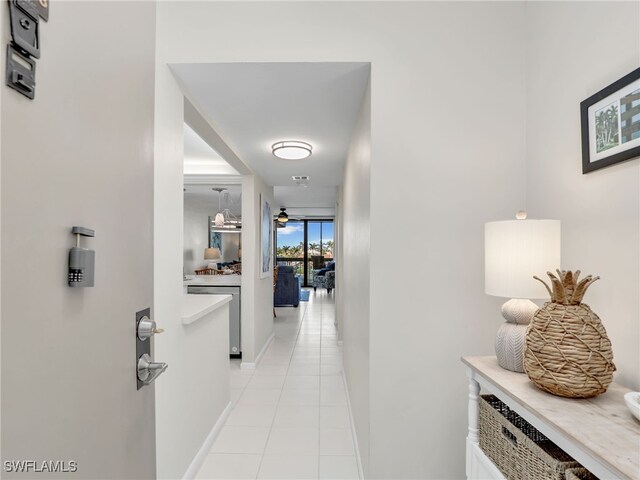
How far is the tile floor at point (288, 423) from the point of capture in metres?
2.19

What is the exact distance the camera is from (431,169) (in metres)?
1.77

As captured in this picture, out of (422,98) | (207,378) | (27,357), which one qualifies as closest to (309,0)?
(422,98)

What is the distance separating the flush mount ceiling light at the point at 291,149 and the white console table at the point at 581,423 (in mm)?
2305

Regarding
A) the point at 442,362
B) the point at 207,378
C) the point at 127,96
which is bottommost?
the point at 207,378

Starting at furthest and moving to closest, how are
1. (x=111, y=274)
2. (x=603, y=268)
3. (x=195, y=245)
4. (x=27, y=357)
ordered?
1. (x=195, y=245)
2. (x=603, y=268)
3. (x=111, y=274)
4. (x=27, y=357)

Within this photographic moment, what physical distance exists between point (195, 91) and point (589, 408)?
7.57 feet

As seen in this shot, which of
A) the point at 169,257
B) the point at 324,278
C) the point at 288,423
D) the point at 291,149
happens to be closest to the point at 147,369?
the point at 169,257

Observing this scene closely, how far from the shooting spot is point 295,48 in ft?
5.86

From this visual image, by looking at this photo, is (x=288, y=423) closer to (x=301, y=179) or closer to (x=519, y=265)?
(x=519, y=265)

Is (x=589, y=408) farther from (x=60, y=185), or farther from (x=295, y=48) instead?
(x=295, y=48)

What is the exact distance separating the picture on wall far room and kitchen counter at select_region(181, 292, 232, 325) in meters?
1.99

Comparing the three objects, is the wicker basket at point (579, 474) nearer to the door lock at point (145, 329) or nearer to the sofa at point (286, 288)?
the door lock at point (145, 329)

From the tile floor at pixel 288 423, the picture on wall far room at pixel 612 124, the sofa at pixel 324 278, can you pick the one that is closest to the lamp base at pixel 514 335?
the picture on wall far room at pixel 612 124

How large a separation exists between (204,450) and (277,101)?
7.50ft
